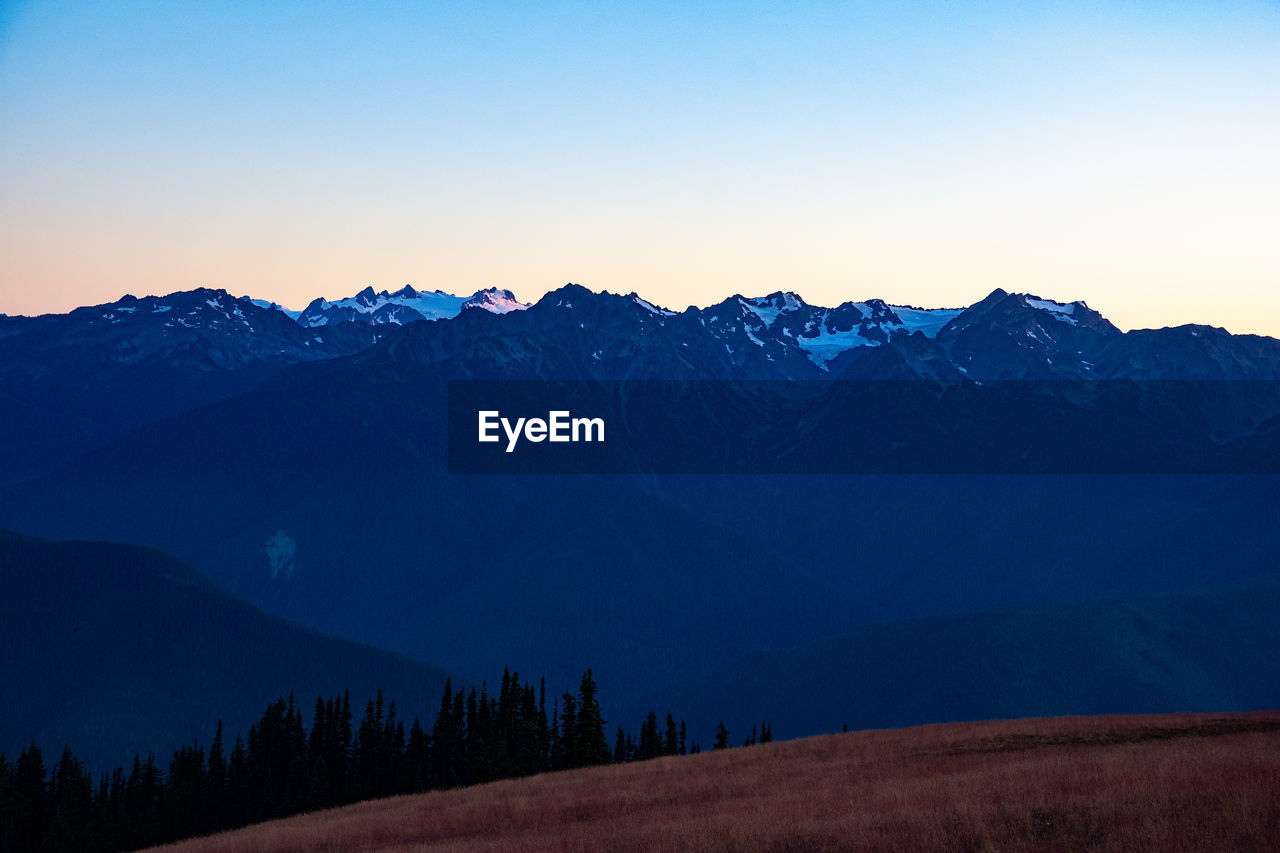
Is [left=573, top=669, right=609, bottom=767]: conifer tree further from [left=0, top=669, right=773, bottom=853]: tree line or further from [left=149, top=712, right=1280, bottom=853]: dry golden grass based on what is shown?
[left=149, top=712, right=1280, bottom=853]: dry golden grass

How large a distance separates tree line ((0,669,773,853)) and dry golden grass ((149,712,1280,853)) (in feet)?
215

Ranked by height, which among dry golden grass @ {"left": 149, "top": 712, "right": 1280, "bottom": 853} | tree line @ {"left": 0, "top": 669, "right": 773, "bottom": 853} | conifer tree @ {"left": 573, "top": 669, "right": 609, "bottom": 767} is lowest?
tree line @ {"left": 0, "top": 669, "right": 773, "bottom": 853}

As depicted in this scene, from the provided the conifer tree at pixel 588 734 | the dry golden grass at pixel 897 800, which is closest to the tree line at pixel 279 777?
the conifer tree at pixel 588 734

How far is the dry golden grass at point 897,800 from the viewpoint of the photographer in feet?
84.9

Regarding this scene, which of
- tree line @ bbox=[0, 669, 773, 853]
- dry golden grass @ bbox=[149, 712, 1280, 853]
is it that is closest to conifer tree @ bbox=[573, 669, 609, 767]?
tree line @ bbox=[0, 669, 773, 853]

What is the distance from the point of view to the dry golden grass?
25875 millimetres

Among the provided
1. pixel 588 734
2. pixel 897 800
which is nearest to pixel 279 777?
pixel 588 734

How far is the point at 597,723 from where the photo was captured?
9012 cm

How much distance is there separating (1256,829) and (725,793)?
18.9 m

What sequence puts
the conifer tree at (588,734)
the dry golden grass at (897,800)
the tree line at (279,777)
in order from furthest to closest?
the tree line at (279,777), the conifer tree at (588,734), the dry golden grass at (897,800)

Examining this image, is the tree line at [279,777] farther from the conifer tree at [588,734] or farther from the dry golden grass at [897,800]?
the dry golden grass at [897,800]

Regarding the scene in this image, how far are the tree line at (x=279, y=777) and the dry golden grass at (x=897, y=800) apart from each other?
65573 millimetres

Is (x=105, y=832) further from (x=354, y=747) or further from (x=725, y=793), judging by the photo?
(x=725, y=793)

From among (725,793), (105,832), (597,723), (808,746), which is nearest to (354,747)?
(105,832)
